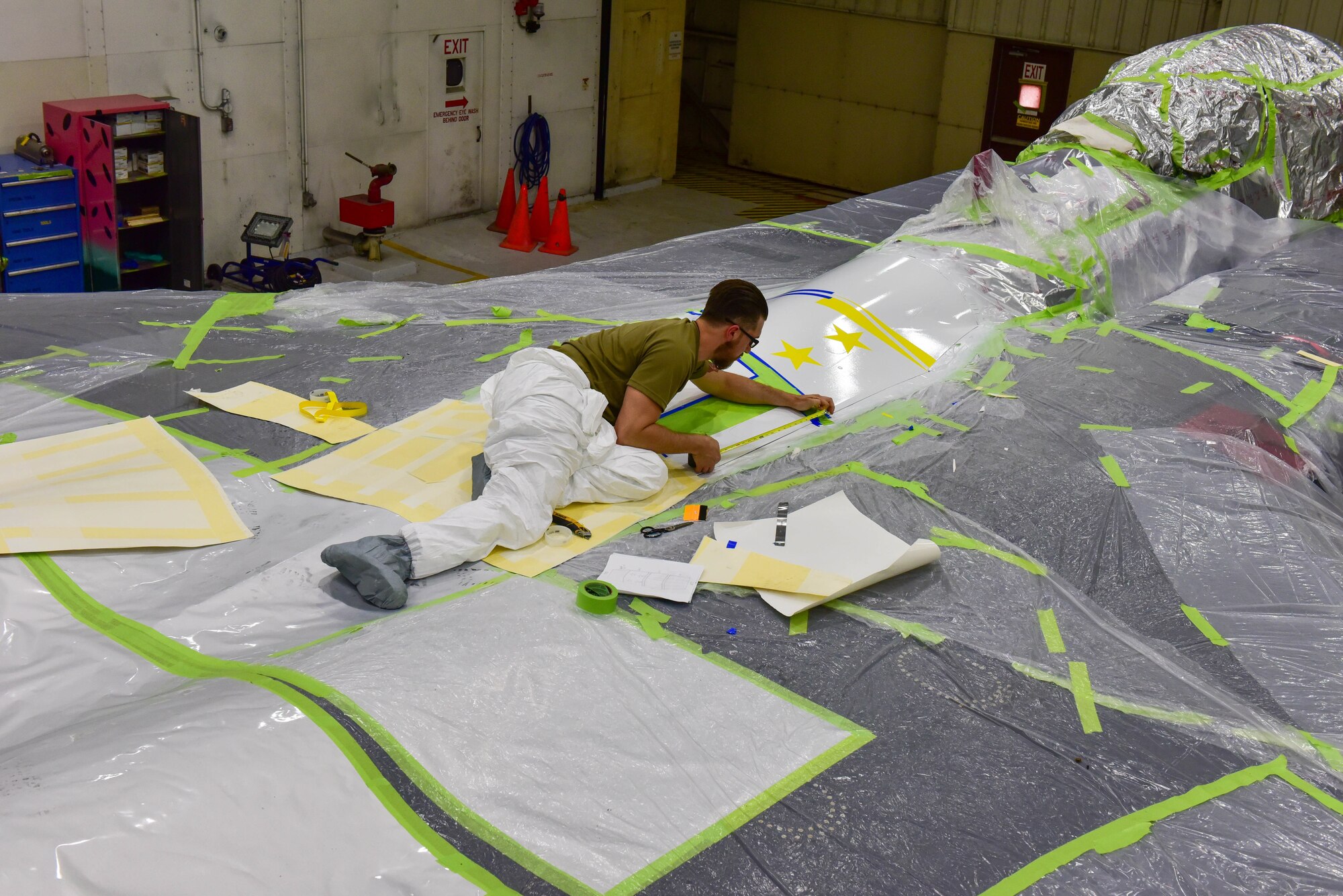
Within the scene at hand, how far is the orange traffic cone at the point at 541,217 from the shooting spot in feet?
31.9

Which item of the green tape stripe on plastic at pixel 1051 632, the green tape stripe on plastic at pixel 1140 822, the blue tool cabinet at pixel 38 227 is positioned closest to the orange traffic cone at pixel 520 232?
the blue tool cabinet at pixel 38 227

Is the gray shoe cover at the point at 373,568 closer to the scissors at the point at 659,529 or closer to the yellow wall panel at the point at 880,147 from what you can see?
the scissors at the point at 659,529

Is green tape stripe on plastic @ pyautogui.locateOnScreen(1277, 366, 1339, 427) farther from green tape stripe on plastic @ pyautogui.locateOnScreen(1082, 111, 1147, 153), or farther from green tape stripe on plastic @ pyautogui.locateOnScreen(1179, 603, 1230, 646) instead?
green tape stripe on plastic @ pyautogui.locateOnScreen(1082, 111, 1147, 153)

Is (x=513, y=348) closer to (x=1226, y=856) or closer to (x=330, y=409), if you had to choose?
(x=330, y=409)

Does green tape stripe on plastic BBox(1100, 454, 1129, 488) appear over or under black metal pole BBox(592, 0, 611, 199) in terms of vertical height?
under

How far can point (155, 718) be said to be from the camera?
2.47m

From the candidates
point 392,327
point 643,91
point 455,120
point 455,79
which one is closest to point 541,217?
point 455,120

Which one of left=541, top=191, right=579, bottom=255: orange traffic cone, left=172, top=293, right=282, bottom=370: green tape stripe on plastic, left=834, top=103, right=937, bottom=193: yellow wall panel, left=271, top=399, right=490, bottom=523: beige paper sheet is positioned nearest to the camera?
left=271, top=399, right=490, bottom=523: beige paper sheet

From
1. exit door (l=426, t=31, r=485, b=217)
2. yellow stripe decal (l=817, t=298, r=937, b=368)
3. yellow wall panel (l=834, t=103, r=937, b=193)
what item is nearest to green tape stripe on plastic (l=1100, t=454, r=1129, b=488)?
yellow stripe decal (l=817, t=298, r=937, b=368)

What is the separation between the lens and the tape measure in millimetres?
4258

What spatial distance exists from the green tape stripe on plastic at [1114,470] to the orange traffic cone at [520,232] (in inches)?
250

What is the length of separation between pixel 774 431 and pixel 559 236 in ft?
18.5

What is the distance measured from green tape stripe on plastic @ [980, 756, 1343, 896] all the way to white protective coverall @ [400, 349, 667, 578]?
170cm

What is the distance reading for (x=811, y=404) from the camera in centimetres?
447
